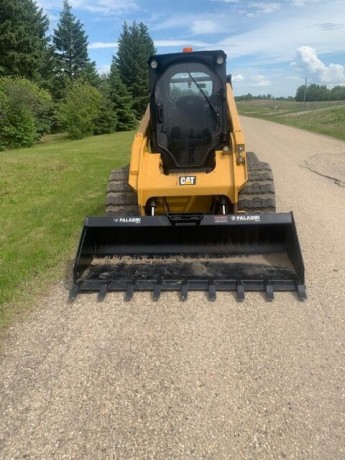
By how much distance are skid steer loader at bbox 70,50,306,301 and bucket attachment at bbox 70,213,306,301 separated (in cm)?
1

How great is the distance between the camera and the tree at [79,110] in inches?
1484

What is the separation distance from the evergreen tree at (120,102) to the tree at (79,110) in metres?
2.10

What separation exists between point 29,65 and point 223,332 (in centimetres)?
3812

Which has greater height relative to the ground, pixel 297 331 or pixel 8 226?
pixel 297 331

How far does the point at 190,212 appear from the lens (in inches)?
199

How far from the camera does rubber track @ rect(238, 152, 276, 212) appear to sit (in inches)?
210

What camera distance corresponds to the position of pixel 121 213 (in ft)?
18.2

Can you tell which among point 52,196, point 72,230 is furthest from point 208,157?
point 52,196

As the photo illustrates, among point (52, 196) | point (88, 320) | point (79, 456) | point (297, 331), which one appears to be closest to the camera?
point (79, 456)

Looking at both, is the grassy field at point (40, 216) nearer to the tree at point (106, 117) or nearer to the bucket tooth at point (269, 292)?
the bucket tooth at point (269, 292)

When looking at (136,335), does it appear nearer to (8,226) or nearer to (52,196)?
(8,226)

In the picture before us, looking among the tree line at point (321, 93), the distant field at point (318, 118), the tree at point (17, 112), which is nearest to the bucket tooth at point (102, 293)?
the distant field at point (318, 118)

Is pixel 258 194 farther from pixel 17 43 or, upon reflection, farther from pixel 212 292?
pixel 17 43

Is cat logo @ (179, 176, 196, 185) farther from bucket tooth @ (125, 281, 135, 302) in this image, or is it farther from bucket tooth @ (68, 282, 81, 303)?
bucket tooth @ (68, 282, 81, 303)
